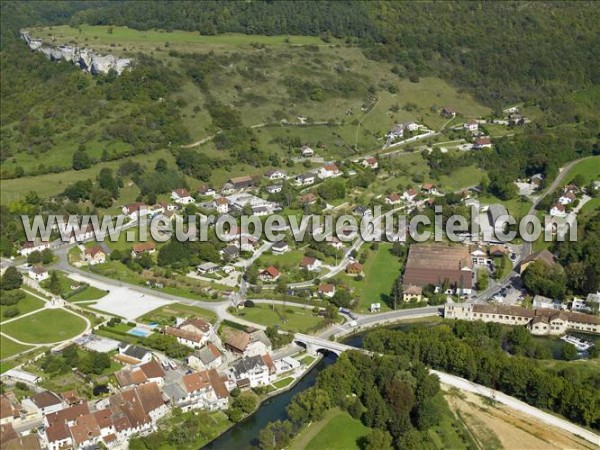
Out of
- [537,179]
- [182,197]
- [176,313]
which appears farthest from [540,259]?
[182,197]

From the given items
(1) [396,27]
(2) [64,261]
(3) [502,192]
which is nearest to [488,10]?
(1) [396,27]

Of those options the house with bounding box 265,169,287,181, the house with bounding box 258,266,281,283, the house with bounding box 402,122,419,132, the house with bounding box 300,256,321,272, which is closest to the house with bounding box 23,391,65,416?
the house with bounding box 258,266,281,283

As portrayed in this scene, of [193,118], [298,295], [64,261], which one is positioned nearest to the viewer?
[298,295]

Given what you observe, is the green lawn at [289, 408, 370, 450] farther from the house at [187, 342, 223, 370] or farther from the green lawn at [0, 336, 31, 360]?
the green lawn at [0, 336, 31, 360]

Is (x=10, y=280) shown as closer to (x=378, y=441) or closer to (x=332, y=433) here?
(x=332, y=433)

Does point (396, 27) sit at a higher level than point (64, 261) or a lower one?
higher

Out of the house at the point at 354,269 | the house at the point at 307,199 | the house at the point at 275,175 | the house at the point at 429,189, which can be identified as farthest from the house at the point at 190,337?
the house at the point at 429,189

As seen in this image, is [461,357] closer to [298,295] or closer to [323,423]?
[323,423]
